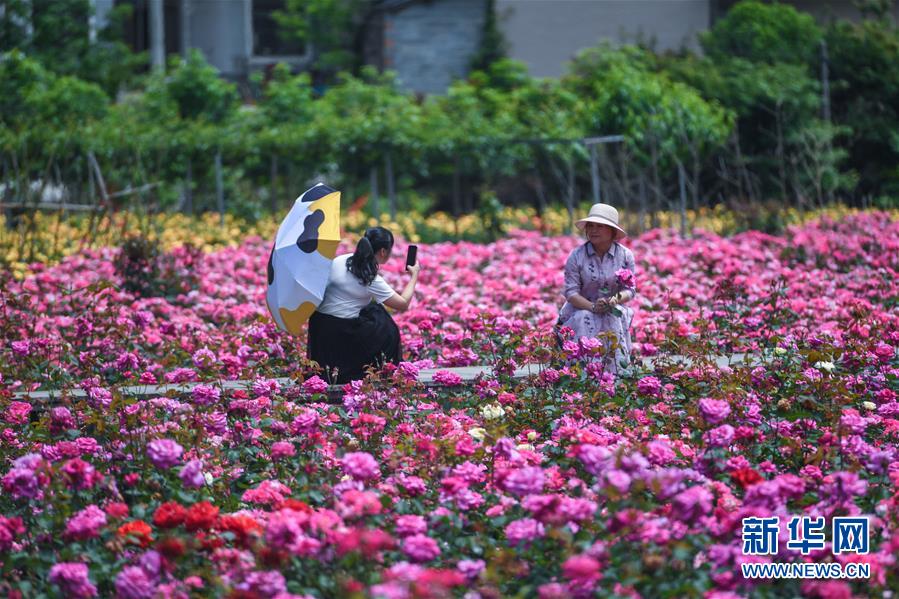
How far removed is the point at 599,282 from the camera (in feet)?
23.3

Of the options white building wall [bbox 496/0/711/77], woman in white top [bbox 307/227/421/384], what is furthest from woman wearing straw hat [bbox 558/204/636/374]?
white building wall [bbox 496/0/711/77]

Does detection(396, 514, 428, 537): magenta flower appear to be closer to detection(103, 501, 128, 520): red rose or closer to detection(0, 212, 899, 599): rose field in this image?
detection(0, 212, 899, 599): rose field

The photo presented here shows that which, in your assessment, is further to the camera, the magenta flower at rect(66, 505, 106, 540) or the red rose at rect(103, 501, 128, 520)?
the red rose at rect(103, 501, 128, 520)

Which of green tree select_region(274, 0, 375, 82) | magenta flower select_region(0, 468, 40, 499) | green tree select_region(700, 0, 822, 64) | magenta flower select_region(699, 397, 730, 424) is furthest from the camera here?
green tree select_region(274, 0, 375, 82)

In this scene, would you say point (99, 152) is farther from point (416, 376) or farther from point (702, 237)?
point (416, 376)

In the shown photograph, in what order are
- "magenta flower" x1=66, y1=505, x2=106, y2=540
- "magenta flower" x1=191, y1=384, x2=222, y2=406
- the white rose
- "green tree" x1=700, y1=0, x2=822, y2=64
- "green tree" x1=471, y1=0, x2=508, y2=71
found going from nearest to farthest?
"magenta flower" x1=66, y1=505, x2=106, y2=540 < "magenta flower" x1=191, y1=384, x2=222, y2=406 < the white rose < "green tree" x1=700, y1=0, x2=822, y2=64 < "green tree" x1=471, y1=0, x2=508, y2=71

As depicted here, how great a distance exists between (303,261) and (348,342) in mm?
574

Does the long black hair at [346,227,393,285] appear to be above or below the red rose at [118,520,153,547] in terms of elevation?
above

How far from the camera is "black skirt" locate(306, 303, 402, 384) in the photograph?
277 inches

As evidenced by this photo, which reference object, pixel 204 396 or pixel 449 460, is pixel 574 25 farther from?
pixel 449 460

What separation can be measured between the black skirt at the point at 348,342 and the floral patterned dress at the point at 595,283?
1.01 meters

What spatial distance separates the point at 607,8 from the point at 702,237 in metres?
14.0

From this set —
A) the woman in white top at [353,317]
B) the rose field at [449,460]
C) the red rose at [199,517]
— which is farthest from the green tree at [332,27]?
the red rose at [199,517]

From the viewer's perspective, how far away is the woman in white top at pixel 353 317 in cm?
701
